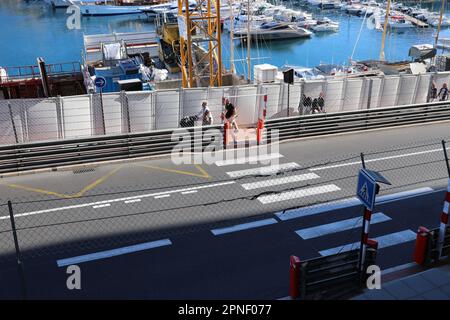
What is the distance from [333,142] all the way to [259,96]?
3131 millimetres

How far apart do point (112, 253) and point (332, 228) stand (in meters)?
4.62

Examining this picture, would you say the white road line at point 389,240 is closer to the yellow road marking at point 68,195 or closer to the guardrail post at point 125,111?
the yellow road marking at point 68,195

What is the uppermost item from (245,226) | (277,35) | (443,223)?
(443,223)

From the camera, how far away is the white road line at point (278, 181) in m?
12.4

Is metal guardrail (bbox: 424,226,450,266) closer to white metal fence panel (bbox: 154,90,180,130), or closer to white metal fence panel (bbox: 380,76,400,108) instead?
white metal fence panel (bbox: 154,90,180,130)

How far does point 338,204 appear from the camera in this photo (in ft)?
36.8

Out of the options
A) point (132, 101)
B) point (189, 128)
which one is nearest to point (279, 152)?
point (189, 128)

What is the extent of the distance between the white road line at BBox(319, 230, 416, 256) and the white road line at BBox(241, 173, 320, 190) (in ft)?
11.2

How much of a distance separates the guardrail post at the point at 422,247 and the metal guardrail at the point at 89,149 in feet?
27.0

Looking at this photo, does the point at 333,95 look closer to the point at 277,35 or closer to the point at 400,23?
the point at 277,35

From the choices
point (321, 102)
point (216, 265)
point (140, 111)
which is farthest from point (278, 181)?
point (321, 102)

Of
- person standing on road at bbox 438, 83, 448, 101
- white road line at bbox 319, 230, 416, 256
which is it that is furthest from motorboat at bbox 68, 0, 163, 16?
white road line at bbox 319, 230, 416, 256

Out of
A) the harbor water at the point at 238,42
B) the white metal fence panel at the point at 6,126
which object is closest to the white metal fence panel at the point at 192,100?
the white metal fence panel at the point at 6,126
